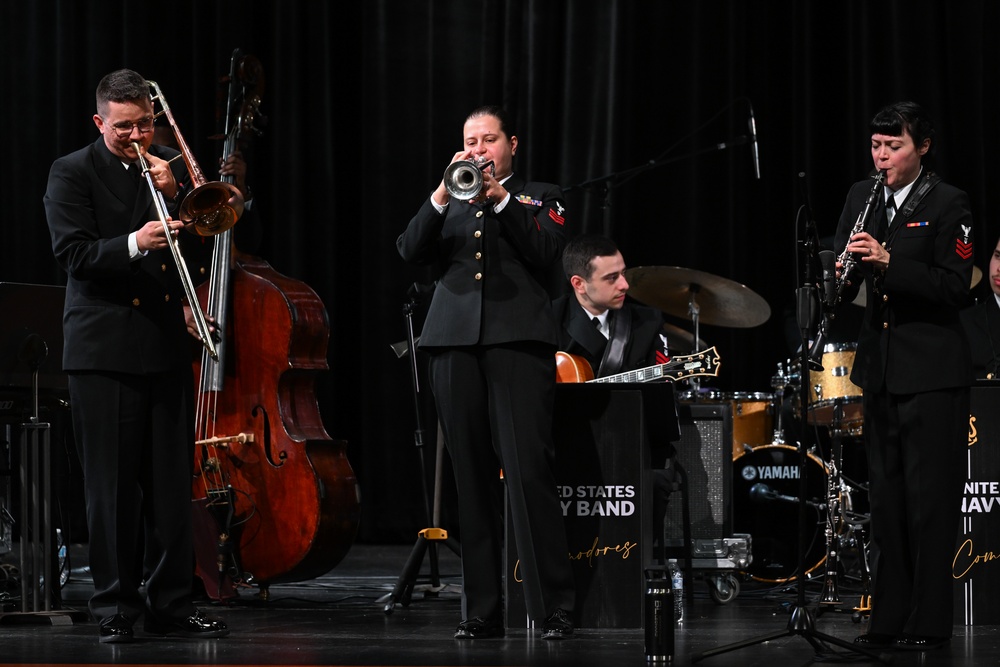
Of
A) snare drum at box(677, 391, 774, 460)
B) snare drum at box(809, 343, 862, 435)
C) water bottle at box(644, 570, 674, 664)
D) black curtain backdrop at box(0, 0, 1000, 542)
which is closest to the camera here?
water bottle at box(644, 570, 674, 664)

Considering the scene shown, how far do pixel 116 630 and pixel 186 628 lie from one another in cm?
23

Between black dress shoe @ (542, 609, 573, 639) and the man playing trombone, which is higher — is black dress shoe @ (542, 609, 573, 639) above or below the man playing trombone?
below

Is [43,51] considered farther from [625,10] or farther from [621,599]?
[621,599]

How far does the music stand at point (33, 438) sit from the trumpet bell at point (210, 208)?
38.1 inches

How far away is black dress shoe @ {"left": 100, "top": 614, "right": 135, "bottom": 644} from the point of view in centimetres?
401

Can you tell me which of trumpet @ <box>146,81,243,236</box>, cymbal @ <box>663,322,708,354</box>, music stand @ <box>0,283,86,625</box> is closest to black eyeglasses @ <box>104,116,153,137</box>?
trumpet @ <box>146,81,243,236</box>

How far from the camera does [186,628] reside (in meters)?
4.18

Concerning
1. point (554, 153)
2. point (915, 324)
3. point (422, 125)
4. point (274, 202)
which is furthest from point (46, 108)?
point (915, 324)

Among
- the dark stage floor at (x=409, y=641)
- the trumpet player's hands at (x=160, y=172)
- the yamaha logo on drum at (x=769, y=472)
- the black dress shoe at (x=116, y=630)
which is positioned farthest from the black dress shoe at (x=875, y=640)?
the trumpet player's hands at (x=160, y=172)

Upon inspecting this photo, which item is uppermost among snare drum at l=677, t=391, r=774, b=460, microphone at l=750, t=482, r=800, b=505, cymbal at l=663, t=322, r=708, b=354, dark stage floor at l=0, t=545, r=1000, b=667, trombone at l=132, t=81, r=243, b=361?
trombone at l=132, t=81, r=243, b=361

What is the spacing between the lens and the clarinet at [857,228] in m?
3.88

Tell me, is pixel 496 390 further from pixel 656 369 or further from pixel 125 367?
pixel 125 367

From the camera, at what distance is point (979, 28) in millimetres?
7020

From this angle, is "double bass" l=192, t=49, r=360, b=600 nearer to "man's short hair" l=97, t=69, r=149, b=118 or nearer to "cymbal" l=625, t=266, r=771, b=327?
"man's short hair" l=97, t=69, r=149, b=118
